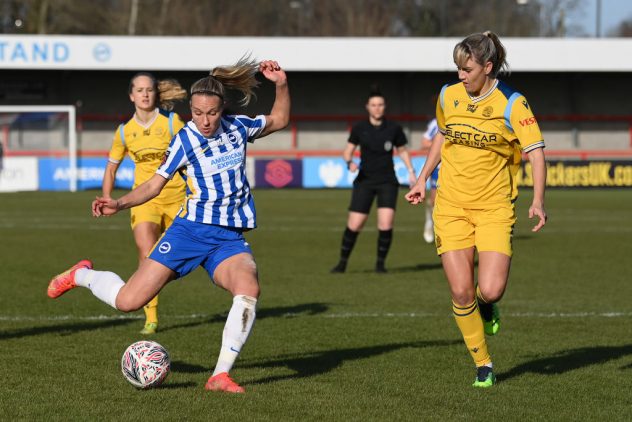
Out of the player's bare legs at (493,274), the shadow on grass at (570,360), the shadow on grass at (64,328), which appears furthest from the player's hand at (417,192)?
the shadow on grass at (64,328)

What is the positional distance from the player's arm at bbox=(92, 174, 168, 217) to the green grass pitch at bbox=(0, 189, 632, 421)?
1.12 m

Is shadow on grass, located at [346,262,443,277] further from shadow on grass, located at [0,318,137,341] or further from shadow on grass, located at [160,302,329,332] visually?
shadow on grass, located at [0,318,137,341]

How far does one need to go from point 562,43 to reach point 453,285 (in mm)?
39518

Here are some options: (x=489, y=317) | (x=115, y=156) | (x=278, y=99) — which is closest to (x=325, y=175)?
(x=115, y=156)

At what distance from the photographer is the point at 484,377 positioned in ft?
23.4

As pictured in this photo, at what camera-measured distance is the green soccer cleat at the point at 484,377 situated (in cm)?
709

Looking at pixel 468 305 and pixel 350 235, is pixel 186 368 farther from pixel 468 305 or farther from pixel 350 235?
pixel 350 235

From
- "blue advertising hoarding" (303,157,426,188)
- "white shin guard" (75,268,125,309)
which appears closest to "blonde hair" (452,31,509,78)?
"white shin guard" (75,268,125,309)

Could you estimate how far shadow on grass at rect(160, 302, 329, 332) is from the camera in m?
10.2

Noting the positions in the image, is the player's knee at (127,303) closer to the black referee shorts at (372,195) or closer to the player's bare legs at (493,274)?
the player's bare legs at (493,274)

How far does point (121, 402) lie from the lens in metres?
6.52

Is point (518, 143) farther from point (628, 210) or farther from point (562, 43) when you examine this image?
point (562, 43)

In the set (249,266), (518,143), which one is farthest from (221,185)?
(518,143)

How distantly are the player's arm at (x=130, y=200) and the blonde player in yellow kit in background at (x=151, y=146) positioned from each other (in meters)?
2.76
